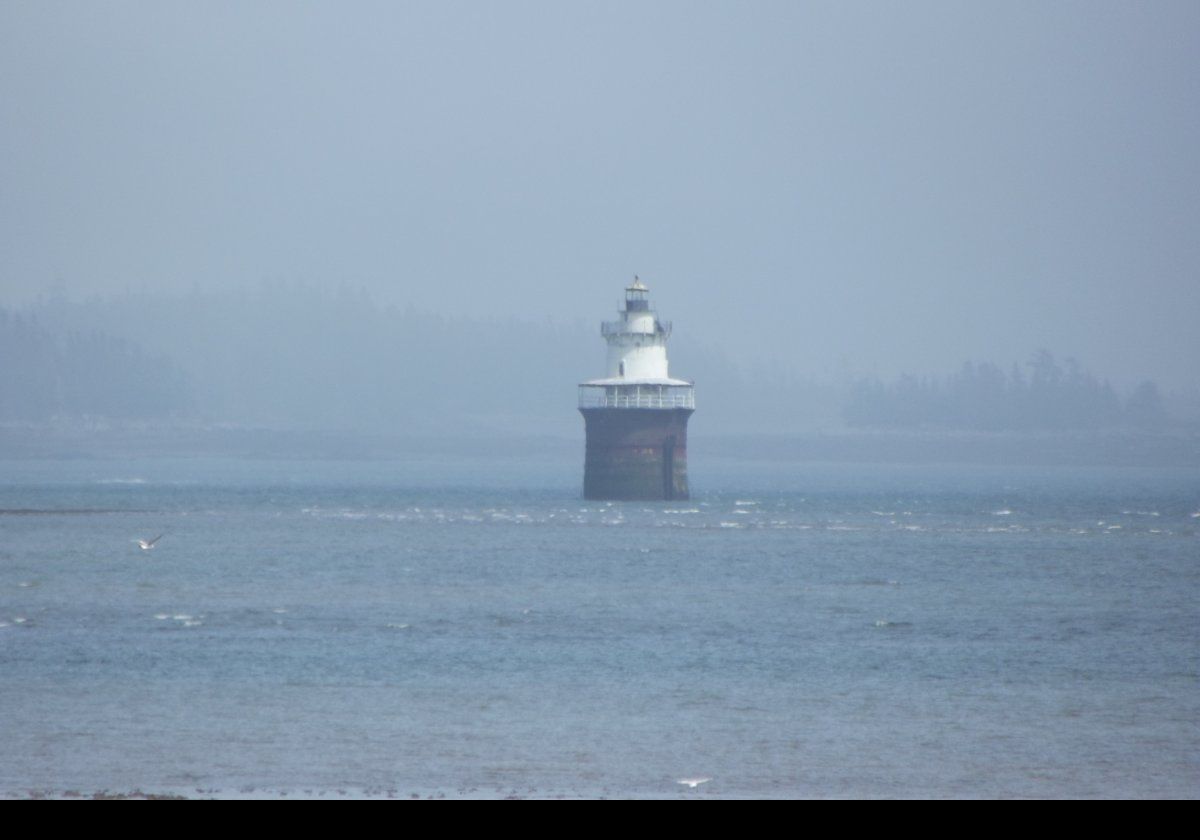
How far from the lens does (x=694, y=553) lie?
206 feet

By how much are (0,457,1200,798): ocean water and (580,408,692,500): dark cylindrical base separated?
7862 mm

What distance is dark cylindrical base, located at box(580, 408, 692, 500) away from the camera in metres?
81.1

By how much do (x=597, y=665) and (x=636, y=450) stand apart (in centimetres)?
5071

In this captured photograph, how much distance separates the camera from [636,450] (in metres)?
82.4

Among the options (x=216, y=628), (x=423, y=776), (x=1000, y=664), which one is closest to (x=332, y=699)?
(x=423, y=776)

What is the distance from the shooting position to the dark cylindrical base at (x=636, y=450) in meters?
81.1

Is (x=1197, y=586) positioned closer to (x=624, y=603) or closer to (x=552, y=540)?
(x=624, y=603)

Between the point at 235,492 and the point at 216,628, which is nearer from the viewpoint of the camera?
→ the point at 216,628

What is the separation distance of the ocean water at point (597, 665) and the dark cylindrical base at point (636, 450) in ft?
25.8

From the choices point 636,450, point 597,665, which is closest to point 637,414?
point 636,450

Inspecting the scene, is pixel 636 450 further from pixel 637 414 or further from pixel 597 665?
pixel 597 665

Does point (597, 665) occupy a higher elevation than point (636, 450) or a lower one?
lower

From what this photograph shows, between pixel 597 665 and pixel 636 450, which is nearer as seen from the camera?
pixel 597 665

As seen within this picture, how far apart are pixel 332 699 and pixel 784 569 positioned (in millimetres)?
33086
